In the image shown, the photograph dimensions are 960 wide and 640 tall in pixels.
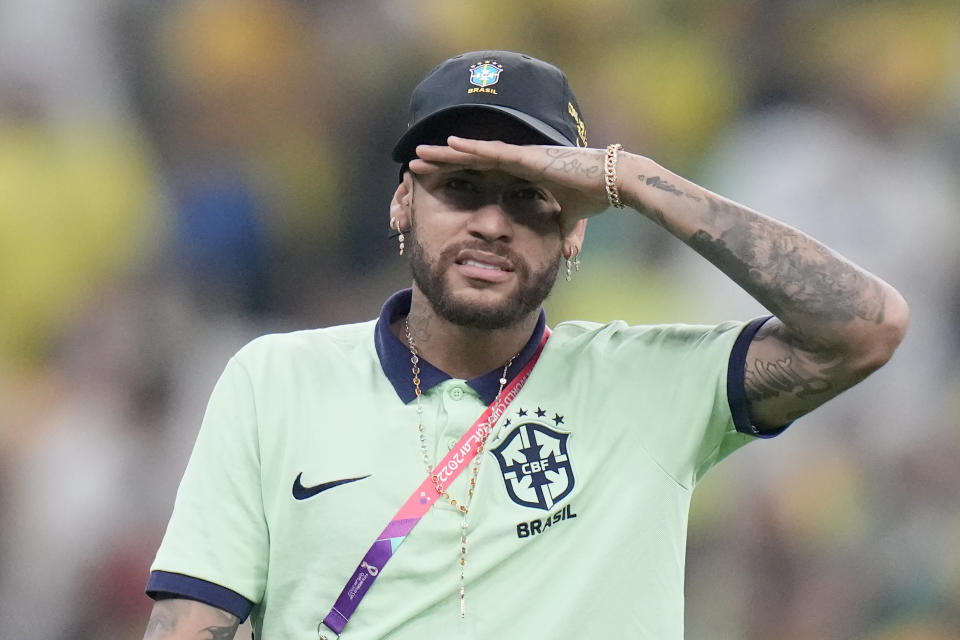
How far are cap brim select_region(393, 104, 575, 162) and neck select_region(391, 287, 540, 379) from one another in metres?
A: 0.32

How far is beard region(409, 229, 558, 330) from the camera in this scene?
2.30 meters

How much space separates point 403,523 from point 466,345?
16.3 inches

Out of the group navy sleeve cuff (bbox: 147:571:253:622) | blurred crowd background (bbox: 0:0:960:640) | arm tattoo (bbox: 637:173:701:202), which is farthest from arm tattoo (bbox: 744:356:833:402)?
blurred crowd background (bbox: 0:0:960:640)

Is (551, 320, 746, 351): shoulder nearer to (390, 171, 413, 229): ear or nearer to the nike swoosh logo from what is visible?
(390, 171, 413, 229): ear

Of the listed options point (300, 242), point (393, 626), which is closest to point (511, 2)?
point (300, 242)

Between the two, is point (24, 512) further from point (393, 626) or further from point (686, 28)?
point (686, 28)

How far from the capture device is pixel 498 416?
233 cm

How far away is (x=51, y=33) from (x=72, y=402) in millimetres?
1365

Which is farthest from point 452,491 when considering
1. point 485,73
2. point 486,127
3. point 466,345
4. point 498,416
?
point 485,73

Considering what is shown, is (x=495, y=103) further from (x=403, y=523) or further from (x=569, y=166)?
(x=403, y=523)

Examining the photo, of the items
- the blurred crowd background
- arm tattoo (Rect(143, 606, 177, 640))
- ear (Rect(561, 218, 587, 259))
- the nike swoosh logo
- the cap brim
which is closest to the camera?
arm tattoo (Rect(143, 606, 177, 640))

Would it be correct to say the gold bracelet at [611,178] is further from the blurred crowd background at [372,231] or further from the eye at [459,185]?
the blurred crowd background at [372,231]

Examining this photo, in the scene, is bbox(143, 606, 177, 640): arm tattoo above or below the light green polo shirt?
below

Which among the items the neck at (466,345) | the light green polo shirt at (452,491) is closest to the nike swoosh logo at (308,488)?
the light green polo shirt at (452,491)
